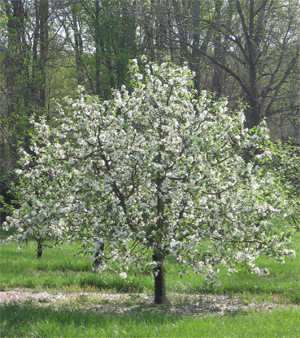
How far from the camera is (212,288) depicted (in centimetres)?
995

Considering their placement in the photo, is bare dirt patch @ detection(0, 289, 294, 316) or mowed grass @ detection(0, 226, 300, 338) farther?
bare dirt patch @ detection(0, 289, 294, 316)

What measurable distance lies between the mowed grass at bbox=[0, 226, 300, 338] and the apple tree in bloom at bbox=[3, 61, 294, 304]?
85 cm

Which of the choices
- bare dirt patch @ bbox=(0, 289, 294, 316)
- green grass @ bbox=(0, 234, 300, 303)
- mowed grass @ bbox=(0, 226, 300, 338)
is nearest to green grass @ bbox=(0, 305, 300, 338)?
mowed grass @ bbox=(0, 226, 300, 338)

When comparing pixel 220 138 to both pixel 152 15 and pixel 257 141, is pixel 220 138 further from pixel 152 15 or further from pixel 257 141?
pixel 152 15

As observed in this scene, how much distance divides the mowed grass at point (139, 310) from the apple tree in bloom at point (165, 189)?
852 millimetres

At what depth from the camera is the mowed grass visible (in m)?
6.29

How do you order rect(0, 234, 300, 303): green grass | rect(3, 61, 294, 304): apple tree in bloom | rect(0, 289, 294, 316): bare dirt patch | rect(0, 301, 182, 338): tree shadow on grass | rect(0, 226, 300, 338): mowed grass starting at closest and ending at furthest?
rect(0, 301, 182, 338): tree shadow on grass
rect(0, 226, 300, 338): mowed grass
rect(3, 61, 294, 304): apple tree in bloom
rect(0, 289, 294, 316): bare dirt patch
rect(0, 234, 300, 303): green grass

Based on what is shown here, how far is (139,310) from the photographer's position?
810 centimetres

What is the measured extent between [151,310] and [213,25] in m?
9.69

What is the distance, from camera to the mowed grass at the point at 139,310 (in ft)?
20.6

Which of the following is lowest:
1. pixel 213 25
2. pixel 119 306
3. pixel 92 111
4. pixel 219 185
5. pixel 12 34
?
pixel 119 306

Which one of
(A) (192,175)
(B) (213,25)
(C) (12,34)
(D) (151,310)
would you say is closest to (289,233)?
(A) (192,175)

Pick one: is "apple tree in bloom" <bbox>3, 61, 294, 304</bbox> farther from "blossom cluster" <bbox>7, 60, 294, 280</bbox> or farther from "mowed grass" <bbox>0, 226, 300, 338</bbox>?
"mowed grass" <bbox>0, 226, 300, 338</bbox>

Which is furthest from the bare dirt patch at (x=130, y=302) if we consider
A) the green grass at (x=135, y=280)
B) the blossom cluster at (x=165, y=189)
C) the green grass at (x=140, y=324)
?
the blossom cluster at (x=165, y=189)
